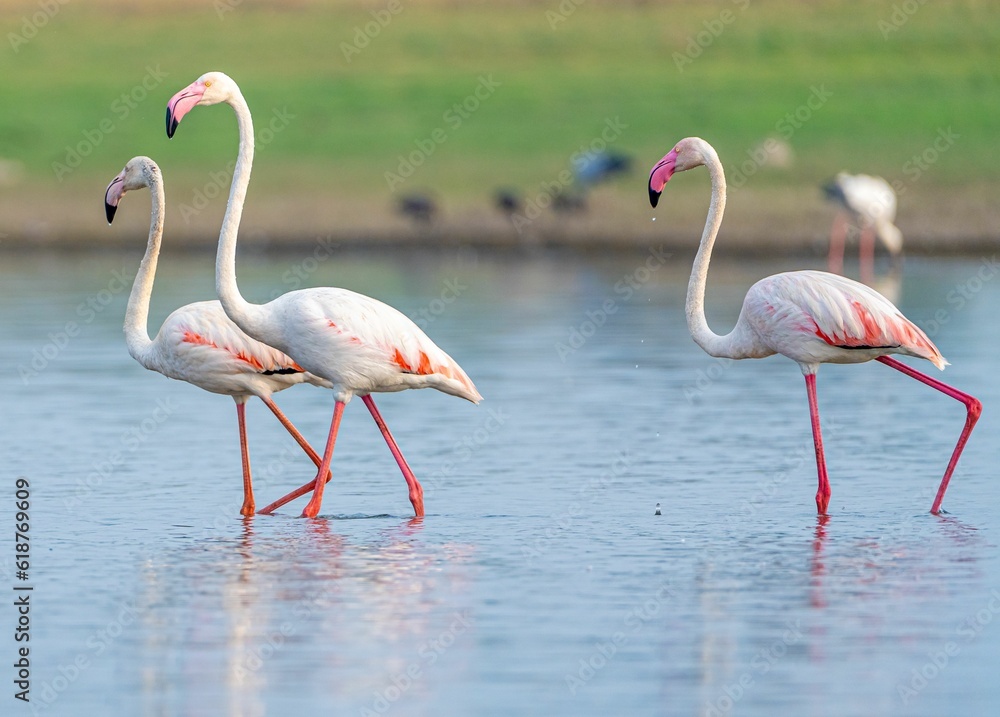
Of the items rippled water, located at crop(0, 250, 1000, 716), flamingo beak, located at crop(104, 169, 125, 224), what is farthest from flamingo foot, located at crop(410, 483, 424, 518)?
flamingo beak, located at crop(104, 169, 125, 224)

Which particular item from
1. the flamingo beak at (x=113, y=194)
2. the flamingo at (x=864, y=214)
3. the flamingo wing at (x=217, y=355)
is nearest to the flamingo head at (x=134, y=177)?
the flamingo beak at (x=113, y=194)

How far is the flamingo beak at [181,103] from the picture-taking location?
9227mm

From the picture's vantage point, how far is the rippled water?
6477 mm

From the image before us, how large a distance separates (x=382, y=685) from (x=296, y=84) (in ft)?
121

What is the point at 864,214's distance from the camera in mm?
25656

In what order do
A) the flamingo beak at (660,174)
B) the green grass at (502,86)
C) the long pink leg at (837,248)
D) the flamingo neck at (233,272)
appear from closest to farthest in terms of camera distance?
the flamingo neck at (233,272) → the flamingo beak at (660,174) → the long pink leg at (837,248) → the green grass at (502,86)

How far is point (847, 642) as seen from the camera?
6.88 metres

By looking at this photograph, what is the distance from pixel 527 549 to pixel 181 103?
9.12ft

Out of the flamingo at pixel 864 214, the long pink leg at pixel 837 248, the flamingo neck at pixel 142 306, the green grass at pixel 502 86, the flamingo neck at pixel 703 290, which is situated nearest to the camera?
the flamingo neck at pixel 703 290

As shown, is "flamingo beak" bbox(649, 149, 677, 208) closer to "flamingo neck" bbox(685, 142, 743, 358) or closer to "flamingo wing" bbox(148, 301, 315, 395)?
"flamingo neck" bbox(685, 142, 743, 358)

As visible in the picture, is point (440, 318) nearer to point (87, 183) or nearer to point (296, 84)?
point (87, 183)

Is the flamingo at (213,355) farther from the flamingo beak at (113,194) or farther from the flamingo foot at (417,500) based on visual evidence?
the flamingo foot at (417,500)

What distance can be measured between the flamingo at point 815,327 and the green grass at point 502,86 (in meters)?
21.8

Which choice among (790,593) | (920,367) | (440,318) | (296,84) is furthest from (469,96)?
(790,593)
